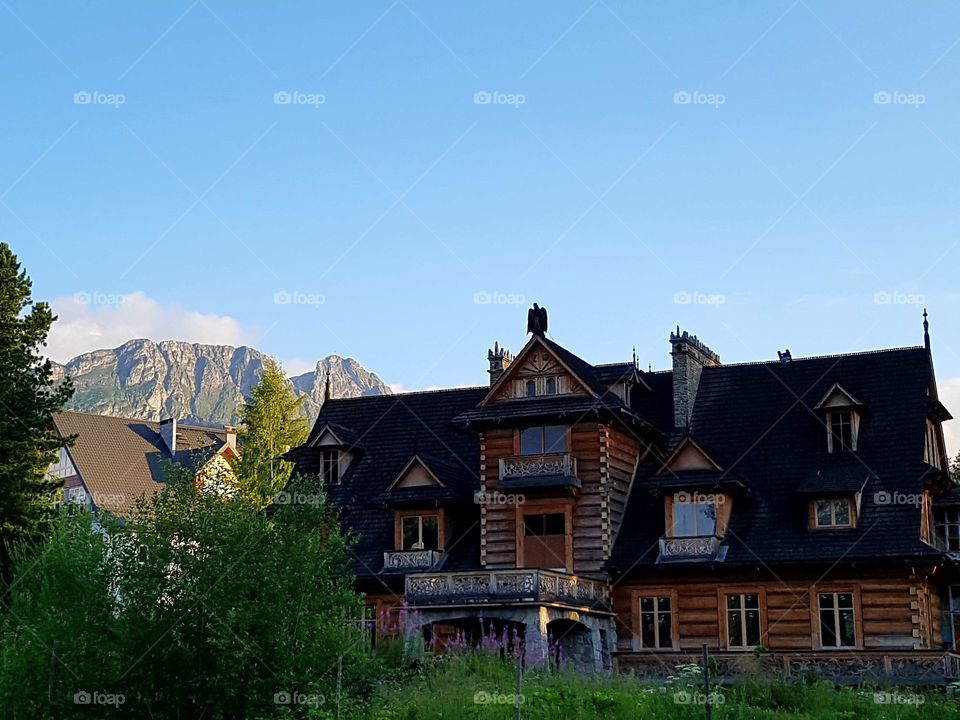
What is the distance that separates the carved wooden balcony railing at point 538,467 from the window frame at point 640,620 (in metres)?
4.02

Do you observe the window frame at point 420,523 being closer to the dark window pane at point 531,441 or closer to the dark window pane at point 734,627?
the dark window pane at point 531,441

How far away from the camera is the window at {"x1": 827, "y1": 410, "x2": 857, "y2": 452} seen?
38.8m

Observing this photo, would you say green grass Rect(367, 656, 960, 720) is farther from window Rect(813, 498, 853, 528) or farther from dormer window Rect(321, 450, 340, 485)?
dormer window Rect(321, 450, 340, 485)

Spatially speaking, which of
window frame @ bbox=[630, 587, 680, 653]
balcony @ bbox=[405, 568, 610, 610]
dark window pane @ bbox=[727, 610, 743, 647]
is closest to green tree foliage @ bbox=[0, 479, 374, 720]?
balcony @ bbox=[405, 568, 610, 610]

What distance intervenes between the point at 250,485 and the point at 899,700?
1331 inches

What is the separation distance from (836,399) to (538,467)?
30.2 feet

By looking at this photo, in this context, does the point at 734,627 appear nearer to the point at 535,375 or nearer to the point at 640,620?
the point at 640,620

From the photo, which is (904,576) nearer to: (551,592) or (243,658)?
(551,592)

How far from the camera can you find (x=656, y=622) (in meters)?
38.3

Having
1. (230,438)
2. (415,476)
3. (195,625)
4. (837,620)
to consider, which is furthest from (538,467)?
(230,438)

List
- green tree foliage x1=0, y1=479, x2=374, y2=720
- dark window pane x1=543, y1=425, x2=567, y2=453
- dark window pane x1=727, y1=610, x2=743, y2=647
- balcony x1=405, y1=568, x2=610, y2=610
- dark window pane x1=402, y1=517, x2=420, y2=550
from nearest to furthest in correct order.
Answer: green tree foliage x1=0, y1=479, x2=374, y2=720 < balcony x1=405, y1=568, x2=610, y2=610 < dark window pane x1=727, y1=610, x2=743, y2=647 < dark window pane x1=543, y1=425, x2=567, y2=453 < dark window pane x1=402, y1=517, x2=420, y2=550

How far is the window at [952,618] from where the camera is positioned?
127 feet

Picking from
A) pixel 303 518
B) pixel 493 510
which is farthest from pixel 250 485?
pixel 303 518

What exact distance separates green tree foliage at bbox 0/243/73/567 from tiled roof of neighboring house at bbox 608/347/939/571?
703 inches
